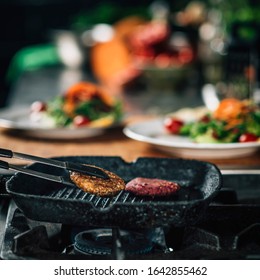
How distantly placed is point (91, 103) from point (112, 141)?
10.2 inches

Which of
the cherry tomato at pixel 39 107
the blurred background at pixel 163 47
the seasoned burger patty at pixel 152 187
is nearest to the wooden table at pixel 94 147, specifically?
the cherry tomato at pixel 39 107

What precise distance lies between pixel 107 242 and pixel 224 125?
0.72 metres

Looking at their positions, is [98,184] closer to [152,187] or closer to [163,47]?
[152,187]

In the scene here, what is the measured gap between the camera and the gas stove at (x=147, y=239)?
3.87 ft

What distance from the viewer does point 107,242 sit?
1373 mm

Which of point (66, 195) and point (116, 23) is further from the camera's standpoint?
point (116, 23)

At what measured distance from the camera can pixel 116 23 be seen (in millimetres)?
4637

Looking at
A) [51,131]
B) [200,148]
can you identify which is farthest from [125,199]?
[51,131]

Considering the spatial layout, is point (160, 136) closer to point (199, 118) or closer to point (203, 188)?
point (199, 118)

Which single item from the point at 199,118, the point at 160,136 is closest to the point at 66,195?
the point at 160,136

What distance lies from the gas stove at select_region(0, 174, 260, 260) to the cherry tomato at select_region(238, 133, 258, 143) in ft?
1.26

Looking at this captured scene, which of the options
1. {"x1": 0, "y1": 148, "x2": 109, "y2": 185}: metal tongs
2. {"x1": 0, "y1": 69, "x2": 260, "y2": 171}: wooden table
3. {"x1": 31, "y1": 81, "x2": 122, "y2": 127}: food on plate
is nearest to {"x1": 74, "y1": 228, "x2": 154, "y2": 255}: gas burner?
{"x1": 0, "y1": 148, "x2": 109, "y2": 185}: metal tongs

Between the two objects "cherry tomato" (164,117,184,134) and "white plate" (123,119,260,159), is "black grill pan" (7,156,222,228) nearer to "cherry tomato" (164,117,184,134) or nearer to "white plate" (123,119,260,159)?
"white plate" (123,119,260,159)

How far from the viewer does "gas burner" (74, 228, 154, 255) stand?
1299 millimetres
